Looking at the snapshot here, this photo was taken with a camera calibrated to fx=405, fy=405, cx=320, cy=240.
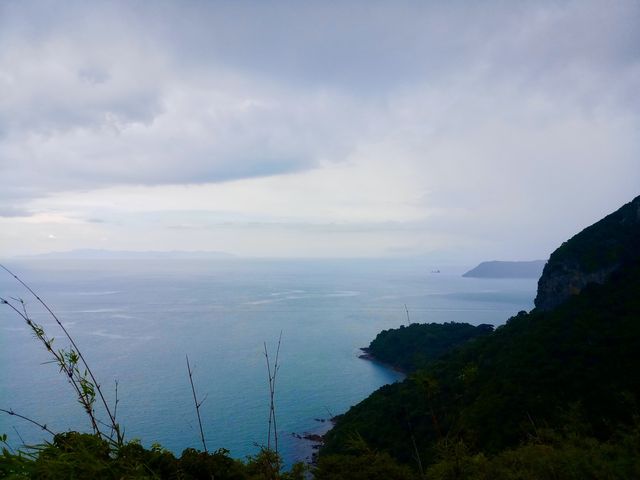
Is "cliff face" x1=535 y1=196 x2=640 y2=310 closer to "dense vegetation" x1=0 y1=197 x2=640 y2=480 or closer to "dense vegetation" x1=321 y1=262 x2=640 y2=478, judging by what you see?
"dense vegetation" x1=0 y1=197 x2=640 y2=480

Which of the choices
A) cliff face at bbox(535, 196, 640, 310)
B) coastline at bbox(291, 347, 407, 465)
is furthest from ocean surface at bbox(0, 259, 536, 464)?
cliff face at bbox(535, 196, 640, 310)

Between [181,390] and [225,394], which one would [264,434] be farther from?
[181,390]

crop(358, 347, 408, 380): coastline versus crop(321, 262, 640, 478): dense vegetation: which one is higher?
crop(321, 262, 640, 478): dense vegetation

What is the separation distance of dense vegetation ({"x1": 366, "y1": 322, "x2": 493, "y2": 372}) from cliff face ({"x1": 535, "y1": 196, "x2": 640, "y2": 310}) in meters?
13.2

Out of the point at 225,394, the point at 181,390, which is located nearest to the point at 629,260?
the point at 225,394

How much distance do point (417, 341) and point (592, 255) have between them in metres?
21.6

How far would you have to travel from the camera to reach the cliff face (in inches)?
1117

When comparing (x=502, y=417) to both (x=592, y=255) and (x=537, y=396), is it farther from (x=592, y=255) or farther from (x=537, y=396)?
(x=592, y=255)

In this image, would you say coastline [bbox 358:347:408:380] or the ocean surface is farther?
coastline [bbox 358:347:408:380]

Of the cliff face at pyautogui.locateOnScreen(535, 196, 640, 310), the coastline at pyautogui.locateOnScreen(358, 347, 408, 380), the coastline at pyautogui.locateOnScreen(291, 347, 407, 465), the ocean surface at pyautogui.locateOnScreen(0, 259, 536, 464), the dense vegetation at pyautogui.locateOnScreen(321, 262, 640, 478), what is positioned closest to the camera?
the dense vegetation at pyautogui.locateOnScreen(321, 262, 640, 478)

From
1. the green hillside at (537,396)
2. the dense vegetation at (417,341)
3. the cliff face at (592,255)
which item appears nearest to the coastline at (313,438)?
the green hillside at (537,396)

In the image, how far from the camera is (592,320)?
23.5 meters

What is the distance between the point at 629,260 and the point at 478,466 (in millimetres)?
27839

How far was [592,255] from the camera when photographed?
29.5 meters
